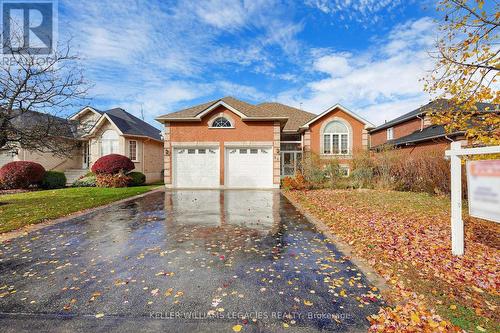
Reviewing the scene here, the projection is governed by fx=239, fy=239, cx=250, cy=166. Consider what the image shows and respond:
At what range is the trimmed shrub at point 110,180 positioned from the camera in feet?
53.6

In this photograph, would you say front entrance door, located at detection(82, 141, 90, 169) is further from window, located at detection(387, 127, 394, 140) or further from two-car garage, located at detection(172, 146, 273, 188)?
window, located at detection(387, 127, 394, 140)

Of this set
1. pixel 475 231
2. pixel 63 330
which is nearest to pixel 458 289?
pixel 475 231

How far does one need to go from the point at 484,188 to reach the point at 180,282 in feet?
15.6

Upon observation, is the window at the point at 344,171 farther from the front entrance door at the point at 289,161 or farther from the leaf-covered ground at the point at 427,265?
the leaf-covered ground at the point at 427,265

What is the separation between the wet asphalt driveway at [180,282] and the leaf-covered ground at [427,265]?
430 millimetres

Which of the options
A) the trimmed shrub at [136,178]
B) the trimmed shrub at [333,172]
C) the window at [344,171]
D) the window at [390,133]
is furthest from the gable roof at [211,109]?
the window at [390,133]

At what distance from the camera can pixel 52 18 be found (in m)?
9.41

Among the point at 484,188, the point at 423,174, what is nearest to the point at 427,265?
the point at 484,188

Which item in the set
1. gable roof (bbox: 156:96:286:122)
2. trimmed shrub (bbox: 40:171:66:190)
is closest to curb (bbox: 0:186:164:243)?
gable roof (bbox: 156:96:286:122)

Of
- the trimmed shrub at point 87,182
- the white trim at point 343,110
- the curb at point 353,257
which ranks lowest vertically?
the curb at point 353,257

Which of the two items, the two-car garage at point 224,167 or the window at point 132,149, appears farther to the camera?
the window at point 132,149

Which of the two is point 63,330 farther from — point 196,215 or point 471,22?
point 471,22

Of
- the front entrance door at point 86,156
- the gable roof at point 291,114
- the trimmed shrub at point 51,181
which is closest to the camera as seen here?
the trimmed shrub at point 51,181

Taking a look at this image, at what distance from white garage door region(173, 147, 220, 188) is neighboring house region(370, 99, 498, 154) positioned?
34.6 feet
